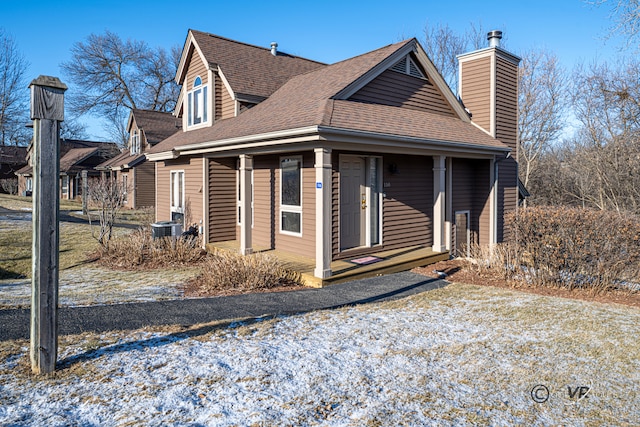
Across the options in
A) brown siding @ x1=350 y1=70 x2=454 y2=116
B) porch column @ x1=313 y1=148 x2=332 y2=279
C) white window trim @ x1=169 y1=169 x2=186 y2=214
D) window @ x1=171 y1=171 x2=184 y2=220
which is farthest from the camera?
window @ x1=171 y1=171 x2=184 y2=220

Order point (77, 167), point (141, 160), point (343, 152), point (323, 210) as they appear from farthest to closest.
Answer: point (77, 167)
point (141, 160)
point (343, 152)
point (323, 210)

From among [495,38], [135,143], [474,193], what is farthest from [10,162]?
[495,38]

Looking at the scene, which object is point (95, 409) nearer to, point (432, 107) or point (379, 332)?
point (379, 332)

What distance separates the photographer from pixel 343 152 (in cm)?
1030

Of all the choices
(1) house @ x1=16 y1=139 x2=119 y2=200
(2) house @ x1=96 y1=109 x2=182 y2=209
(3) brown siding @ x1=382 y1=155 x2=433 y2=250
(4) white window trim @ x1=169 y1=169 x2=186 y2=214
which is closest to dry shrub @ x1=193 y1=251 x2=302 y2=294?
(3) brown siding @ x1=382 y1=155 x2=433 y2=250

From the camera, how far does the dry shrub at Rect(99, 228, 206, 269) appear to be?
1156 centimetres

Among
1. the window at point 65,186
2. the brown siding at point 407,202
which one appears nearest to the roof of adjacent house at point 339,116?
the brown siding at point 407,202

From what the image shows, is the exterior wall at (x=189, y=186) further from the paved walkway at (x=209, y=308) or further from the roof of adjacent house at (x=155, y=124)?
the roof of adjacent house at (x=155, y=124)

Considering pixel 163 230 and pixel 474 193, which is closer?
pixel 163 230

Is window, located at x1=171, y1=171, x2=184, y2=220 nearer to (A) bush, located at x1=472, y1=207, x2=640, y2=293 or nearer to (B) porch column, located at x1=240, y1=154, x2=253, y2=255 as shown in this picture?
(B) porch column, located at x1=240, y1=154, x2=253, y2=255

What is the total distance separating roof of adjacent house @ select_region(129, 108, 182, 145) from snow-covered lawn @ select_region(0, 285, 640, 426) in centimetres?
2569

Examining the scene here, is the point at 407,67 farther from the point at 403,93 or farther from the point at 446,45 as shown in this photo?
the point at 446,45

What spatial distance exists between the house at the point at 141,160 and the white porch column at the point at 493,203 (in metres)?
20.8

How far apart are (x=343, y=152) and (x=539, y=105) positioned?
23.3 meters
